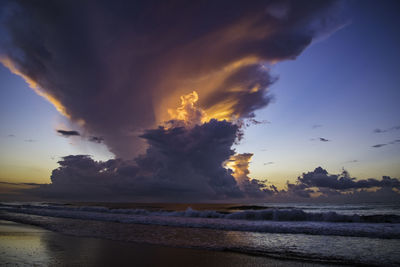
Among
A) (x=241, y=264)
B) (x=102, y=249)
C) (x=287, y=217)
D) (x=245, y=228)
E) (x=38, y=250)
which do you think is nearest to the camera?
(x=241, y=264)

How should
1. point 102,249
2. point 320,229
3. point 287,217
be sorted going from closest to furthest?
point 102,249
point 320,229
point 287,217

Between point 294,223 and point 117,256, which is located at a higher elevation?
point 117,256

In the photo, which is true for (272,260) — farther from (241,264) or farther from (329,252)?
(329,252)

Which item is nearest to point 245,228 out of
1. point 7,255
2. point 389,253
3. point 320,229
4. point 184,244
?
point 320,229

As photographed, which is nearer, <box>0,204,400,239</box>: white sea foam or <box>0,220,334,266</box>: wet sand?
<box>0,220,334,266</box>: wet sand

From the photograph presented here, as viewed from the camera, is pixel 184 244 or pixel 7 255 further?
pixel 184 244

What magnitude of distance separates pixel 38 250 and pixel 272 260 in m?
9.80

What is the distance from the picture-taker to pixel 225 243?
12477mm

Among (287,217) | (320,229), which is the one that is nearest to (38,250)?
(320,229)

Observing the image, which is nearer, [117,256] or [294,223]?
[117,256]

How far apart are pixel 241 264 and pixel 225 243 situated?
4166 mm

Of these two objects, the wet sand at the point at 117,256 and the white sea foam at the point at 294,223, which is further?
the white sea foam at the point at 294,223

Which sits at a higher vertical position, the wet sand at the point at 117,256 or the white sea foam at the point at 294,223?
the wet sand at the point at 117,256

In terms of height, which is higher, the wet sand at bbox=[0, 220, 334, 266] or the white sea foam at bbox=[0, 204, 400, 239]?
the wet sand at bbox=[0, 220, 334, 266]
